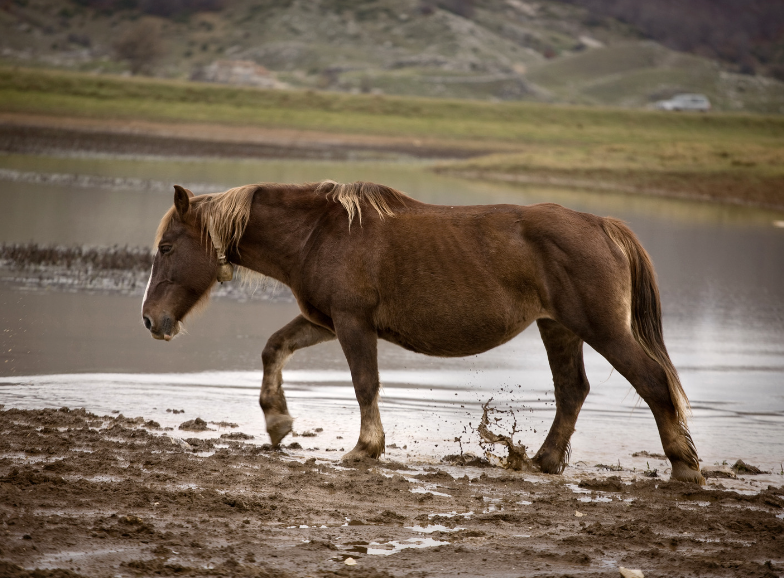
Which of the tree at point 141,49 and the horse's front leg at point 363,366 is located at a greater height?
the tree at point 141,49

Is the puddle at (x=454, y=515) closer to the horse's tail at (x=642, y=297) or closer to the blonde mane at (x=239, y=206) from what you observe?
the horse's tail at (x=642, y=297)

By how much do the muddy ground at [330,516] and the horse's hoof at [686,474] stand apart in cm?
11

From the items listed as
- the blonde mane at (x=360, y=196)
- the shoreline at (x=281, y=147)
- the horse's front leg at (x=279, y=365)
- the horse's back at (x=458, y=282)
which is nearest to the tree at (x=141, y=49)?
the shoreline at (x=281, y=147)

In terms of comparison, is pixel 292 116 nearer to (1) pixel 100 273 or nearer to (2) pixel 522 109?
(2) pixel 522 109

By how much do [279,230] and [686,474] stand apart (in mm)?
3243

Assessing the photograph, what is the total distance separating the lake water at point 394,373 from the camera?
279 inches

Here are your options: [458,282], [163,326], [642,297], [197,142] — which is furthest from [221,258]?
[197,142]

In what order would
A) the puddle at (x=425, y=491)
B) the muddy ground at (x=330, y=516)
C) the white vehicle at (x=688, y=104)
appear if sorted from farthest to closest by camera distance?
the white vehicle at (x=688, y=104) < the puddle at (x=425, y=491) < the muddy ground at (x=330, y=516)

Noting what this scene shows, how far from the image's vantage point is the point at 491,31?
18462 centimetres

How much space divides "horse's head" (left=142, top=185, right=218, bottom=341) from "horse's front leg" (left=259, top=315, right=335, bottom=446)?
688mm

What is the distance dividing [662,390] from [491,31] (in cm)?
18773

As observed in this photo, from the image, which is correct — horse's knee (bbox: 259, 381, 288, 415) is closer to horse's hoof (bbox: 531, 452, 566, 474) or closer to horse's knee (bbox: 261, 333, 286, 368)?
horse's knee (bbox: 261, 333, 286, 368)

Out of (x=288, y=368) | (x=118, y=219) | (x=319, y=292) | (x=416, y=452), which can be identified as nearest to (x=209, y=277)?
(x=319, y=292)

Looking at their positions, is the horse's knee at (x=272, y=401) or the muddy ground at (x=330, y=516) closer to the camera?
the muddy ground at (x=330, y=516)
